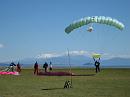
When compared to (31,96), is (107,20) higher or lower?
higher

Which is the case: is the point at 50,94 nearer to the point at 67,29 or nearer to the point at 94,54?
the point at 67,29

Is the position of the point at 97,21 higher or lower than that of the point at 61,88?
higher

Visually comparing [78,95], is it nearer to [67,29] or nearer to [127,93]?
[127,93]

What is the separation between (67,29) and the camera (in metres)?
34.2

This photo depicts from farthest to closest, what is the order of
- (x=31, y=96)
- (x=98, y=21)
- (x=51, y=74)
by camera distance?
(x=51, y=74) < (x=98, y=21) < (x=31, y=96)

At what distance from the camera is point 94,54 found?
4019 centimetres

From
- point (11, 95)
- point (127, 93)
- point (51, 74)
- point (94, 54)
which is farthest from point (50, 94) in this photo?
point (51, 74)

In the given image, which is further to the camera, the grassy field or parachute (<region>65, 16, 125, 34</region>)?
parachute (<region>65, 16, 125, 34</region>)

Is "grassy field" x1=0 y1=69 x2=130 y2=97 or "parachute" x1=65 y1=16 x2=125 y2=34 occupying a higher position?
"parachute" x1=65 y1=16 x2=125 y2=34

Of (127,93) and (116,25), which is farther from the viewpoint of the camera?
(116,25)

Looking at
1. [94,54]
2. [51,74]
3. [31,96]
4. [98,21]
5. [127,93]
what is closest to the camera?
[31,96]

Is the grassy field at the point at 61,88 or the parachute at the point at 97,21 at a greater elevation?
the parachute at the point at 97,21

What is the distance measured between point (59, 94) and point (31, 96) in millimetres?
2256

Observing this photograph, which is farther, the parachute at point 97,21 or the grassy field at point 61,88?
the parachute at point 97,21
